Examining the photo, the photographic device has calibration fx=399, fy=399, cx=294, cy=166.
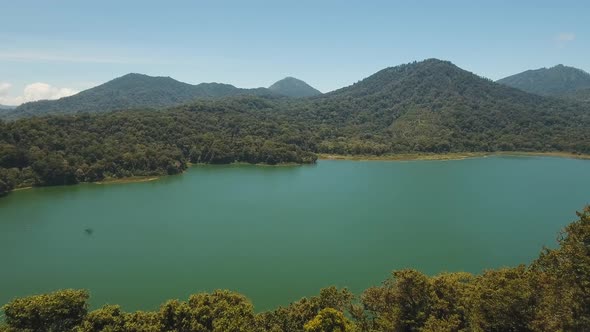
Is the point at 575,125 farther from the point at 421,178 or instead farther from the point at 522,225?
the point at 522,225

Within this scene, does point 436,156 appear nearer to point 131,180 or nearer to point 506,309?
point 131,180

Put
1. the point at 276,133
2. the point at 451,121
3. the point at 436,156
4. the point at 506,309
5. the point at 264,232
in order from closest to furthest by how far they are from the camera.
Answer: the point at 506,309 → the point at 264,232 → the point at 436,156 → the point at 276,133 → the point at 451,121

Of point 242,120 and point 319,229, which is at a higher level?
point 242,120

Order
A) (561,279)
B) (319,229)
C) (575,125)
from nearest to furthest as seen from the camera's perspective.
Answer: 1. (561,279)
2. (319,229)
3. (575,125)

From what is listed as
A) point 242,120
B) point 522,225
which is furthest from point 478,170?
point 242,120

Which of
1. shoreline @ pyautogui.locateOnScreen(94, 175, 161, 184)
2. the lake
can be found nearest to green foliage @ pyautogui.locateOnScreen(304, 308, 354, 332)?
the lake

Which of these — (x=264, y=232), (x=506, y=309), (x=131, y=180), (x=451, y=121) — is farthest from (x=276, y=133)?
(x=506, y=309)
